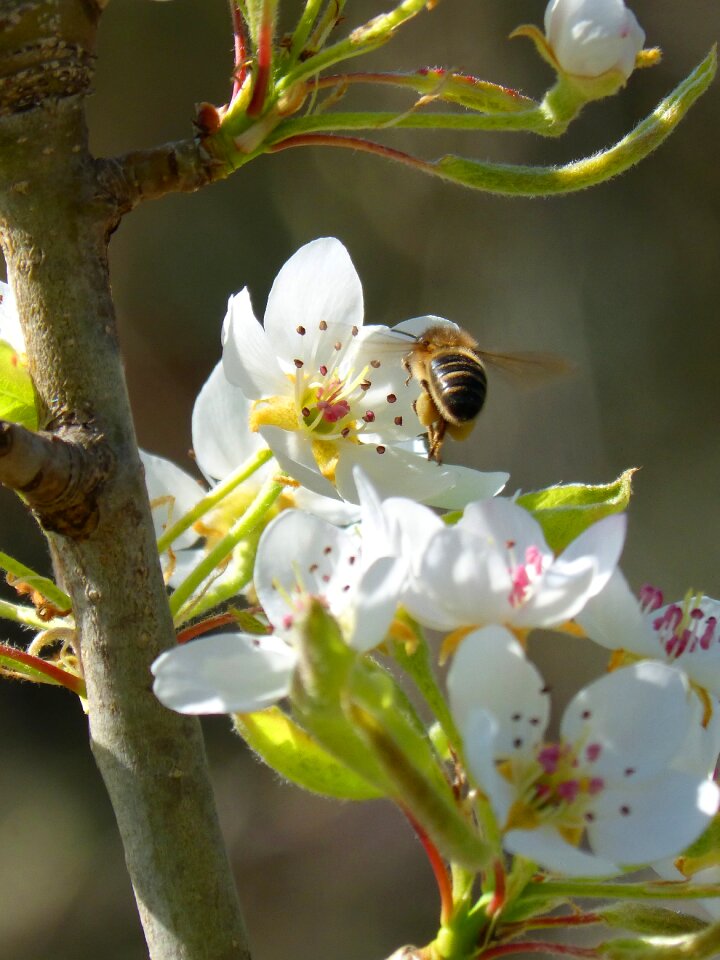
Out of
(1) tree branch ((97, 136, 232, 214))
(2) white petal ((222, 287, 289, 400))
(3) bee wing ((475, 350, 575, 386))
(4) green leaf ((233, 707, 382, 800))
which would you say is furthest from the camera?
(3) bee wing ((475, 350, 575, 386))

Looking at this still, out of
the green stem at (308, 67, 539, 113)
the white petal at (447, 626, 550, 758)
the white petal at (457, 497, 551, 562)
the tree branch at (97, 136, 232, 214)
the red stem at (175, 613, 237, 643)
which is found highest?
the green stem at (308, 67, 539, 113)

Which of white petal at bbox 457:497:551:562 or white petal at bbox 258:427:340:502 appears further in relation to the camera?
white petal at bbox 258:427:340:502

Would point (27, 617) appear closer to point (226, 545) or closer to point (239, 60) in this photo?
point (226, 545)

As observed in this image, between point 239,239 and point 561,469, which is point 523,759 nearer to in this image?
point 561,469

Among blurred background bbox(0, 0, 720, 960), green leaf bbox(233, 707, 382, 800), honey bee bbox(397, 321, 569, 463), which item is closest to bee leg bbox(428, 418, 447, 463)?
honey bee bbox(397, 321, 569, 463)

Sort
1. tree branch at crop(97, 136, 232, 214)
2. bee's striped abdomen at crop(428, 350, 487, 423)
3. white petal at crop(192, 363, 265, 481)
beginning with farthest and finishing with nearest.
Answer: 1. bee's striped abdomen at crop(428, 350, 487, 423)
2. white petal at crop(192, 363, 265, 481)
3. tree branch at crop(97, 136, 232, 214)

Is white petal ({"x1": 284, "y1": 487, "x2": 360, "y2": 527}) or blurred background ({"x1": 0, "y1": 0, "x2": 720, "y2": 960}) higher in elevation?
blurred background ({"x1": 0, "y1": 0, "x2": 720, "y2": 960})

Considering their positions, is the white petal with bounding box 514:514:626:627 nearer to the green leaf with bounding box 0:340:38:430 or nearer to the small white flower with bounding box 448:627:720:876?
the small white flower with bounding box 448:627:720:876
